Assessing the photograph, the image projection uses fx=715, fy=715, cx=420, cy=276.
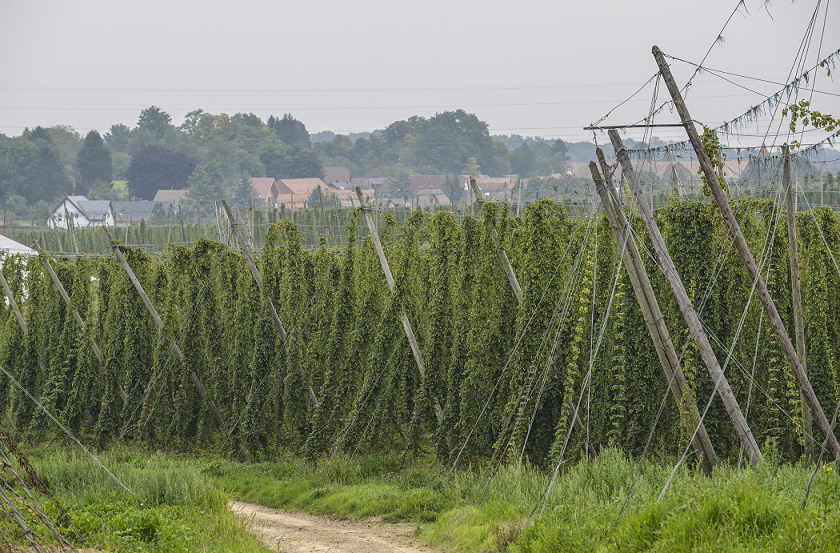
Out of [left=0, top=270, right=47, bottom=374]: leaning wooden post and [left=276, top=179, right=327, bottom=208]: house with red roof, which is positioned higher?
[left=276, top=179, right=327, bottom=208]: house with red roof

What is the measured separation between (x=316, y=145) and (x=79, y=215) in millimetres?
50751

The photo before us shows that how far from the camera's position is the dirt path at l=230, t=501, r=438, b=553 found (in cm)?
789

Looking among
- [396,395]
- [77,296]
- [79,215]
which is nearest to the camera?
[396,395]

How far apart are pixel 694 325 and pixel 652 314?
2.43 feet

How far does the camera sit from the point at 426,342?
11547 mm

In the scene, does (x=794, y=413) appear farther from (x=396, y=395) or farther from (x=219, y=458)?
(x=219, y=458)

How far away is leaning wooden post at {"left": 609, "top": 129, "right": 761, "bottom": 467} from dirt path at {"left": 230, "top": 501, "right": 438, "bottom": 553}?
339 centimetres

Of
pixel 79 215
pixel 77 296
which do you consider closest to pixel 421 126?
pixel 79 215

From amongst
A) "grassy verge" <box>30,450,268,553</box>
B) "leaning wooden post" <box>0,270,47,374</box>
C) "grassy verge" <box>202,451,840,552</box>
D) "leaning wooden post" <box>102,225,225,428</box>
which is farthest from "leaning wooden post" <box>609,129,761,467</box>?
"leaning wooden post" <box>0,270,47,374</box>

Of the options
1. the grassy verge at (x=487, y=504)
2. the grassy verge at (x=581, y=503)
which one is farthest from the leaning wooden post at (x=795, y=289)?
the grassy verge at (x=487, y=504)

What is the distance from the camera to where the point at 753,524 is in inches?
219

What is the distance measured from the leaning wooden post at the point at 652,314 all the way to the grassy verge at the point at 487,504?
1.50 feet

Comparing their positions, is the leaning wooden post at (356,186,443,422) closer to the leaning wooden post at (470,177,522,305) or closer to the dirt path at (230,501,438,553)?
the leaning wooden post at (470,177,522,305)

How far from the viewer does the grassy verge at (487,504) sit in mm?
5609
